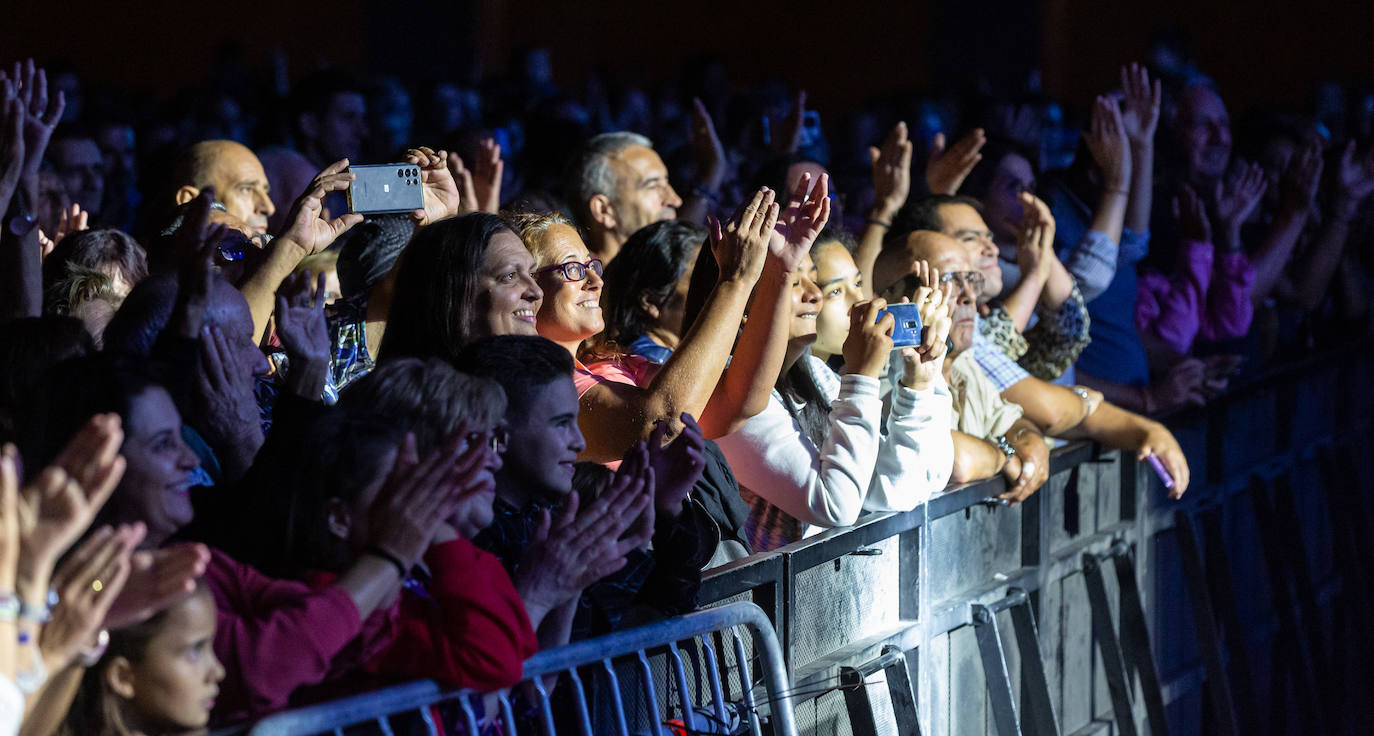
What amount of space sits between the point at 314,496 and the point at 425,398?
0.91ft

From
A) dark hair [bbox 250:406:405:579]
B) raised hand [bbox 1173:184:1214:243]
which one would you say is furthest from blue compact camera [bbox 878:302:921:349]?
raised hand [bbox 1173:184:1214:243]

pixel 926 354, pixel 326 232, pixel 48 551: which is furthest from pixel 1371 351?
pixel 48 551

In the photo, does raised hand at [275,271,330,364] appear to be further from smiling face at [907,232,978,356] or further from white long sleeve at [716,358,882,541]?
smiling face at [907,232,978,356]

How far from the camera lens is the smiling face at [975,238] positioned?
4.66 m

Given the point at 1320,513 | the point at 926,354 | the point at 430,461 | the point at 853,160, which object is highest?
the point at 430,461

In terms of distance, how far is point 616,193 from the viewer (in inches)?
192

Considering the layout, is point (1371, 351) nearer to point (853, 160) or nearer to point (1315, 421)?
point (1315, 421)

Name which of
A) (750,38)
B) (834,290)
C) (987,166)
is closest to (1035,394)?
(834,290)

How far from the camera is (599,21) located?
54.9ft

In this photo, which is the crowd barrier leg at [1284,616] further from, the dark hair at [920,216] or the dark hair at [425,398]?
the dark hair at [425,398]

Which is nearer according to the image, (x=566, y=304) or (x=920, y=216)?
(x=566, y=304)

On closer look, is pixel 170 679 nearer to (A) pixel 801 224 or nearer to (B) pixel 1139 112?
(A) pixel 801 224

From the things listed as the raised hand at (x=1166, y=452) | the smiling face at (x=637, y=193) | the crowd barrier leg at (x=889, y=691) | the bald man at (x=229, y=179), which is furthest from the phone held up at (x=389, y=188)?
the raised hand at (x=1166, y=452)

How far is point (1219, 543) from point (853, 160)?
415 centimetres
